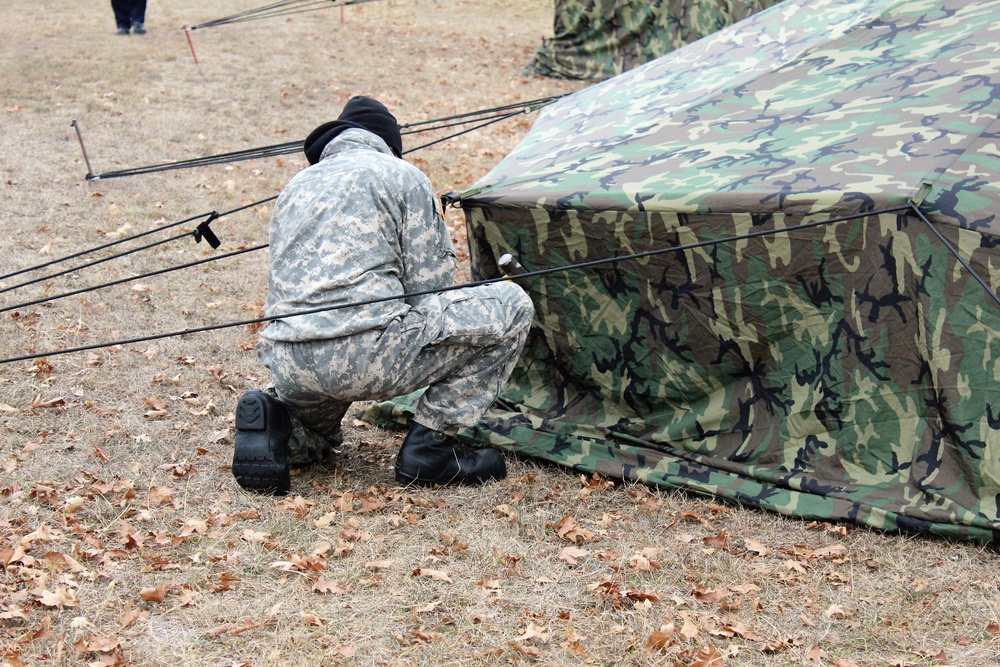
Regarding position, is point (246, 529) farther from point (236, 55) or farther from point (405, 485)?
point (236, 55)

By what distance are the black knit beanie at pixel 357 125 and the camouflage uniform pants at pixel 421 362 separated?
0.73 m

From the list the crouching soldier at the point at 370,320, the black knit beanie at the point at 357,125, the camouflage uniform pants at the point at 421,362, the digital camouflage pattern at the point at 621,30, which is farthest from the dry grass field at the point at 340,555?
the digital camouflage pattern at the point at 621,30

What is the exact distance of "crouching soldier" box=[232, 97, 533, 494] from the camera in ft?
12.1

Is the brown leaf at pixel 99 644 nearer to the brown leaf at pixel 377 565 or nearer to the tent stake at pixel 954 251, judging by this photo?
the brown leaf at pixel 377 565

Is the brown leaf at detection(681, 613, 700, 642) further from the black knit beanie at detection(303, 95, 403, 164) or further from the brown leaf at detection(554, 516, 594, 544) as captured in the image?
the black knit beanie at detection(303, 95, 403, 164)

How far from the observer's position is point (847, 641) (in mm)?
3037

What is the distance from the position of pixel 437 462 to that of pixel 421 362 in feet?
1.49

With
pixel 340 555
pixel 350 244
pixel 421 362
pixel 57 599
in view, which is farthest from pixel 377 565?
pixel 350 244

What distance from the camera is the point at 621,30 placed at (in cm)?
1146

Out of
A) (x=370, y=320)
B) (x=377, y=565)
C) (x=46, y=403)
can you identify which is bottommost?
(x=377, y=565)

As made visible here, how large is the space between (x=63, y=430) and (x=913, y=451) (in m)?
3.50

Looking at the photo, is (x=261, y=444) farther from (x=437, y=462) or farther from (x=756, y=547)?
(x=756, y=547)

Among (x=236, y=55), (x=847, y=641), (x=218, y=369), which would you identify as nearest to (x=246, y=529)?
(x=218, y=369)

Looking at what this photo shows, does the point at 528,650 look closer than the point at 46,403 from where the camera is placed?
Yes
